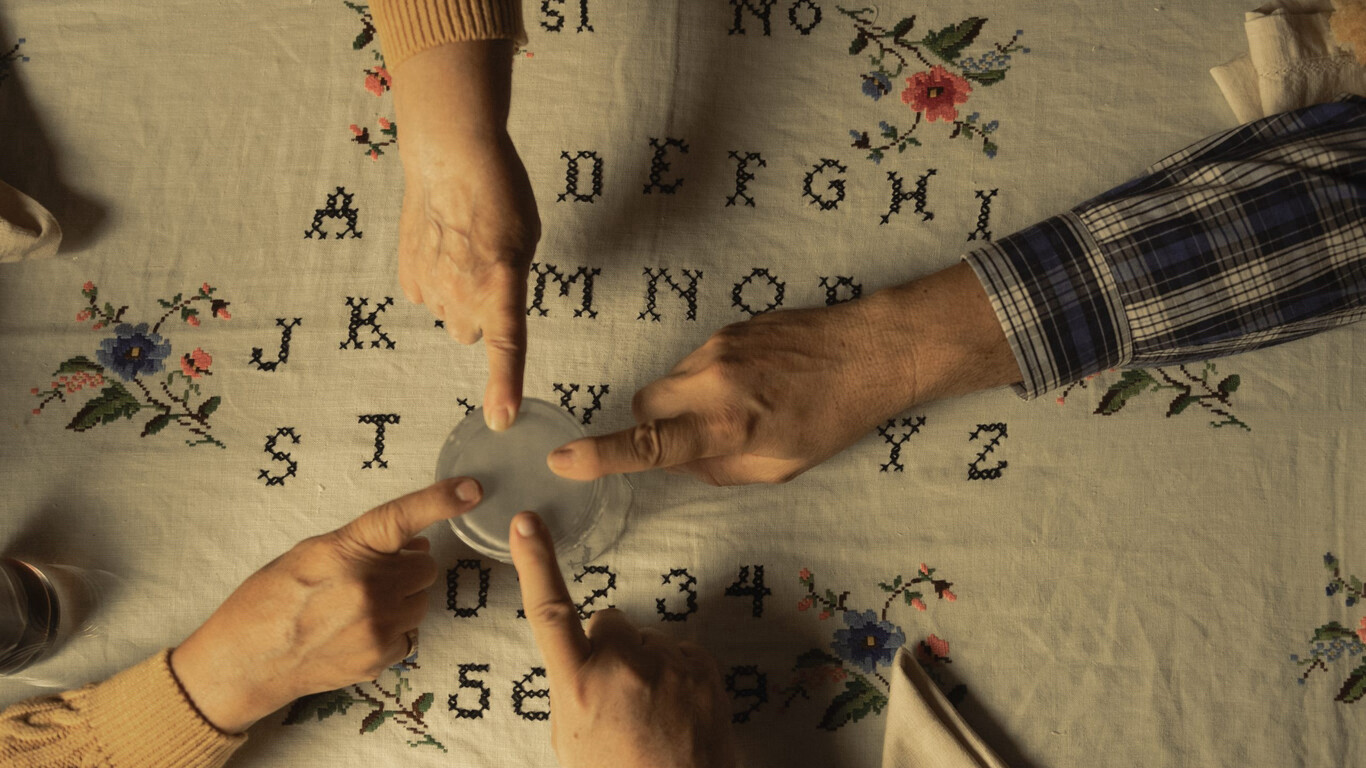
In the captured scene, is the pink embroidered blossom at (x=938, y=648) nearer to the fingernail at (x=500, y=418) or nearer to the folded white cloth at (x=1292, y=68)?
the fingernail at (x=500, y=418)

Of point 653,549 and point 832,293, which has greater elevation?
point 832,293

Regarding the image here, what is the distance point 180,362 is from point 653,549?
0.52m

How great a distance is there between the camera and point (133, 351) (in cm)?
85

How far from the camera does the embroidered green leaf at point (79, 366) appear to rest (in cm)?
85

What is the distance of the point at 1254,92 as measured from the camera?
0.88 meters

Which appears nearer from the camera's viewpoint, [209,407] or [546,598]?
[546,598]

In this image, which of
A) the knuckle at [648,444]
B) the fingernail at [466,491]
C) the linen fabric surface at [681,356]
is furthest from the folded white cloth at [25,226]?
the knuckle at [648,444]

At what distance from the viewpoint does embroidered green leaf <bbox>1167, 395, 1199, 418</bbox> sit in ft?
2.79

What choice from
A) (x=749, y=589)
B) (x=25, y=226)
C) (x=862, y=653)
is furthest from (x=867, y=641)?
(x=25, y=226)

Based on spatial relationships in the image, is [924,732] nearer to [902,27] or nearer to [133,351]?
[902,27]

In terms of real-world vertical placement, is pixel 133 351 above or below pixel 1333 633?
above

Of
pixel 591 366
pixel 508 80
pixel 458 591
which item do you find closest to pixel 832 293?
pixel 591 366

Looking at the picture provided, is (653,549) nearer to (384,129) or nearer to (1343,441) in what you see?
(384,129)

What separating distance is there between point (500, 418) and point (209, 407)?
1.15 feet
